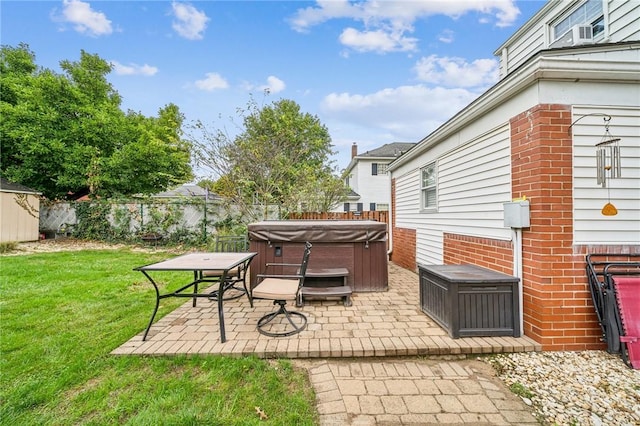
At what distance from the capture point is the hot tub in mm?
4539

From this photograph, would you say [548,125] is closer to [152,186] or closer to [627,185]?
[627,185]

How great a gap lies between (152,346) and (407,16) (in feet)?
28.8

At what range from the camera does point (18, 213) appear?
10.0m

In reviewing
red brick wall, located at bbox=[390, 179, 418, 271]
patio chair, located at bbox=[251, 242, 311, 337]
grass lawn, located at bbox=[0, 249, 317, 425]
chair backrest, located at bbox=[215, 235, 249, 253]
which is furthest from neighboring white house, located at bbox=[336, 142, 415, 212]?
grass lawn, located at bbox=[0, 249, 317, 425]

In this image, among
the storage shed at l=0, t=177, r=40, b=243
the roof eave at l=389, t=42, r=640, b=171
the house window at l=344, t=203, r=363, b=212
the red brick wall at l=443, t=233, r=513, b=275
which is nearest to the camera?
the roof eave at l=389, t=42, r=640, b=171

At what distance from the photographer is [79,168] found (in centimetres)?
1212

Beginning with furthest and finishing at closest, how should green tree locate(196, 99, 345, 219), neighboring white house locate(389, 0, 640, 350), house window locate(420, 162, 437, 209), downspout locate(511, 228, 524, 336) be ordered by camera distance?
green tree locate(196, 99, 345, 219)
house window locate(420, 162, 437, 209)
downspout locate(511, 228, 524, 336)
neighboring white house locate(389, 0, 640, 350)

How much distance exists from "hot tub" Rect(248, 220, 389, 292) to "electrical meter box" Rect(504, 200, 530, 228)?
1.89 metres

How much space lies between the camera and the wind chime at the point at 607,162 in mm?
2576

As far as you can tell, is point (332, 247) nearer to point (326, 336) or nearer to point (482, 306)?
point (326, 336)

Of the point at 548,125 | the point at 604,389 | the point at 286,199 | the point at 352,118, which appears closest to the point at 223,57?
the point at 286,199

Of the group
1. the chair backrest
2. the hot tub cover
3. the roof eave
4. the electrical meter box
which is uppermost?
the roof eave

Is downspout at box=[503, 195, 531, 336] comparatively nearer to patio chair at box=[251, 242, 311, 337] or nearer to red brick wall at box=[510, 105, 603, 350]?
red brick wall at box=[510, 105, 603, 350]

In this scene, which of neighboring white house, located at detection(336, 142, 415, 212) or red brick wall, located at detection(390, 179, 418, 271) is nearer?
red brick wall, located at detection(390, 179, 418, 271)
